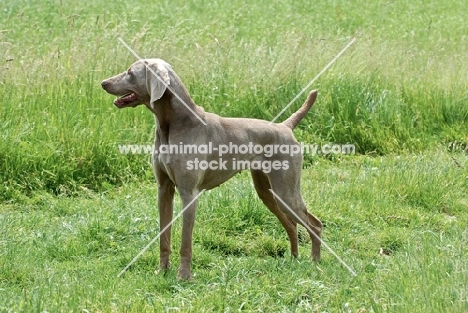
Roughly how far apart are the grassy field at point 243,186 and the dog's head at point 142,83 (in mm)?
1138

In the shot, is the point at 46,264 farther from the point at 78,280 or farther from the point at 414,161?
the point at 414,161

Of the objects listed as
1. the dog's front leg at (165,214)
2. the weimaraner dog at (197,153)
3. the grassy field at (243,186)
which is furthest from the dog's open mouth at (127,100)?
the grassy field at (243,186)

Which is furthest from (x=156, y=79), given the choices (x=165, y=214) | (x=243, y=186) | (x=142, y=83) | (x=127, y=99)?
(x=243, y=186)

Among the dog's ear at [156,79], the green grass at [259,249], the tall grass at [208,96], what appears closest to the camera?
the green grass at [259,249]

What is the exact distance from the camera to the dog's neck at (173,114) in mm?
5117

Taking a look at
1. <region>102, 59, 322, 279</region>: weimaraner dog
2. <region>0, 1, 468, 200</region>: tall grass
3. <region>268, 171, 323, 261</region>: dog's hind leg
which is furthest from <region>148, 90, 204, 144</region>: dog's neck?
<region>0, 1, 468, 200</region>: tall grass

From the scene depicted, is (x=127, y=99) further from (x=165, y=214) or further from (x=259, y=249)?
(x=259, y=249)

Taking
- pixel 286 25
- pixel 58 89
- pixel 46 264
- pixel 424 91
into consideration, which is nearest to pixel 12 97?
pixel 58 89

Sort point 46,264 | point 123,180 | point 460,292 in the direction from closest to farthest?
point 460,292
point 46,264
point 123,180

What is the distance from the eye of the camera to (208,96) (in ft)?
28.1

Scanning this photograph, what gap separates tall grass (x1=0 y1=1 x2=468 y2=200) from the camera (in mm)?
7340

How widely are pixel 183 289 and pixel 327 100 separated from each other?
4.42 m

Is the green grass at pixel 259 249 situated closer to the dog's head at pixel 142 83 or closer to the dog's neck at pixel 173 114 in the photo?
the dog's neck at pixel 173 114

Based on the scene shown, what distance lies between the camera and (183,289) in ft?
16.0
